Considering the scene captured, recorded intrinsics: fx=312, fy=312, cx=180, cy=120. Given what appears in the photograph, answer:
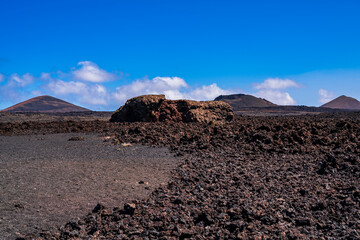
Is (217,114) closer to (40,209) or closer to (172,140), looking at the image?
(172,140)

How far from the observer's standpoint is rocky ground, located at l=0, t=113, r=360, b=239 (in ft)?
13.6

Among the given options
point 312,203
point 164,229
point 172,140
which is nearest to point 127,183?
point 164,229

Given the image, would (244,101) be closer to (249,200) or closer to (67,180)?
(67,180)

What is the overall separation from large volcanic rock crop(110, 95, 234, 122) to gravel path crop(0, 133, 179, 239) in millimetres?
7566

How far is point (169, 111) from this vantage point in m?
18.3

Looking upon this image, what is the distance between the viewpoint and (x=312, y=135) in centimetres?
1074

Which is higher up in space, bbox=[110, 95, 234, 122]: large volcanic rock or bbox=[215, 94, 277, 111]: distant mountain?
bbox=[215, 94, 277, 111]: distant mountain

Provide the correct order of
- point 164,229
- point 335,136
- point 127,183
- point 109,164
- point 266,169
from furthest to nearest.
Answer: point 335,136 → point 109,164 → point 266,169 → point 127,183 → point 164,229

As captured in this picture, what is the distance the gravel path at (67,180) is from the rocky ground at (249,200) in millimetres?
399

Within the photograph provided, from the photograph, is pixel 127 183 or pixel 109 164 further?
pixel 109 164

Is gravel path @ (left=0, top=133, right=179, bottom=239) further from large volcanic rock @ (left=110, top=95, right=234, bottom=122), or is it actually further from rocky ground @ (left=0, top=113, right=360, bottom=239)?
large volcanic rock @ (left=110, top=95, right=234, bottom=122)

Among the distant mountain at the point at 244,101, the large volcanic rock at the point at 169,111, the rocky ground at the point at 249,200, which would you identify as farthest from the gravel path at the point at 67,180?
the distant mountain at the point at 244,101

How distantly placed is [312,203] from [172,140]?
6.80 meters

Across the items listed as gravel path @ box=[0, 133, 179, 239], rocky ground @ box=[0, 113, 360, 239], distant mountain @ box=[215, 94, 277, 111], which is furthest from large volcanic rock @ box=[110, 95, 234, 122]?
distant mountain @ box=[215, 94, 277, 111]
